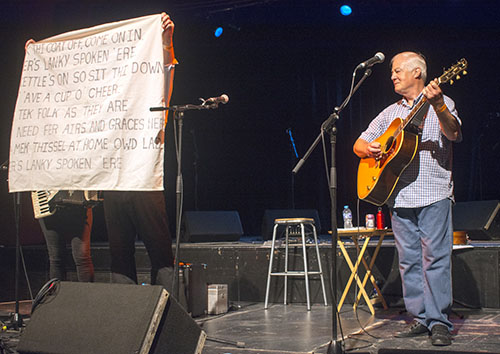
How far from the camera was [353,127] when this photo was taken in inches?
365

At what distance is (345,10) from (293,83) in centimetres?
156

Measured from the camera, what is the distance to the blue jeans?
361 centimetres

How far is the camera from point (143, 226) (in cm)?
364

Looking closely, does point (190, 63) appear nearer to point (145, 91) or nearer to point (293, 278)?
point (293, 278)

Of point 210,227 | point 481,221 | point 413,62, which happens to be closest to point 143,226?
point 413,62

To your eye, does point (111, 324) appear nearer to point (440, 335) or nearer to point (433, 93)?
point (440, 335)

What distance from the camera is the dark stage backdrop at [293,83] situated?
840 centimetres

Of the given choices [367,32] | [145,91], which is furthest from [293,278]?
[367,32]

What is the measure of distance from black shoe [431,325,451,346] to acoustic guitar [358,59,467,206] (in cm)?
90

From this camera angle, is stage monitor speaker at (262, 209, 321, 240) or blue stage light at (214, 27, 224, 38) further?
blue stage light at (214, 27, 224, 38)

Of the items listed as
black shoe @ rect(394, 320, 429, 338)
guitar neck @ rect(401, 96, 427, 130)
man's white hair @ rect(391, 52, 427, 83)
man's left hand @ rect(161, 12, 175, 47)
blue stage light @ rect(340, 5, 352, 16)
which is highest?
blue stage light @ rect(340, 5, 352, 16)

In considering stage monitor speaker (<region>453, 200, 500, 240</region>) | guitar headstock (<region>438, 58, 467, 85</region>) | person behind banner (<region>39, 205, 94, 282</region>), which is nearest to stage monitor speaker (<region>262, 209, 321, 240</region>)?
stage monitor speaker (<region>453, 200, 500, 240</region>)

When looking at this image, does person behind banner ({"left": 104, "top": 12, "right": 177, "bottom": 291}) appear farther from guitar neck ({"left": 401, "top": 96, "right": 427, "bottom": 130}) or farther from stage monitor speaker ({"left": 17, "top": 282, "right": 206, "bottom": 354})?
guitar neck ({"left": 401, "top": 96, "right": 427, "bottom": 130})

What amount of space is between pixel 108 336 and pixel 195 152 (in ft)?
22.6
